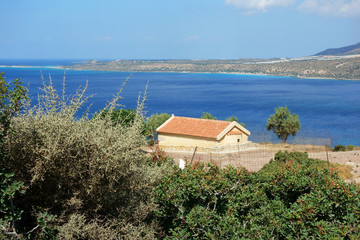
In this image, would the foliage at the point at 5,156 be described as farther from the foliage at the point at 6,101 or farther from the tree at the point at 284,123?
the tree at the point at 284,123

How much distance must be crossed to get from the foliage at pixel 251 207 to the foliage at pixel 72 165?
78cm

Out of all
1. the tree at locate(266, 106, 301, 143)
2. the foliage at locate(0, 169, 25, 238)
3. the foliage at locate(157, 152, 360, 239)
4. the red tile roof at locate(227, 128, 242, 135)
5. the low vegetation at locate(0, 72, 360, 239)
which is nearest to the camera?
the foliage at locate(0, 169, 25, 238)

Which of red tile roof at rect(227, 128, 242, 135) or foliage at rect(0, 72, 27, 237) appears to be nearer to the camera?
foliage at rect(0, 72, 27, 237)

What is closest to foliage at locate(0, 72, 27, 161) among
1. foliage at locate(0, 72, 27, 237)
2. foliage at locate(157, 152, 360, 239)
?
foliage at locate(0, 72, 27, 237)

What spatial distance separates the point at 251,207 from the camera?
299 inches

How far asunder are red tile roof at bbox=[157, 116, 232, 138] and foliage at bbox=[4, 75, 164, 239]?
26307 millimetres

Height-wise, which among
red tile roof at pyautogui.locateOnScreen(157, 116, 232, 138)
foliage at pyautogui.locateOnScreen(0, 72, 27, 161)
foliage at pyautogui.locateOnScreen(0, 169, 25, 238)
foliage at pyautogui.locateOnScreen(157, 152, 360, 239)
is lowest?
red tile roof at pyautogui.locateOnScreen(157, 116, 232, 138)

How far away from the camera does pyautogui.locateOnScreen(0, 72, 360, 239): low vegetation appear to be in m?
5.79

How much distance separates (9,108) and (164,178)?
340cm

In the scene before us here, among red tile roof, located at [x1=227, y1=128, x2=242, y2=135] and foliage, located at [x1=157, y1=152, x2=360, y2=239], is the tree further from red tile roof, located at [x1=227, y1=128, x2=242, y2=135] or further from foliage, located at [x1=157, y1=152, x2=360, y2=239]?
foliage, located at [x1=157, y1=152, x2=360, y2=239]

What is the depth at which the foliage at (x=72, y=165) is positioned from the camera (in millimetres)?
5828

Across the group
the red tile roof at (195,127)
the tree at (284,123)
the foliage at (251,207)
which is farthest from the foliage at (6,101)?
the tree at (284,123)

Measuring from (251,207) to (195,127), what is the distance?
1061 inches

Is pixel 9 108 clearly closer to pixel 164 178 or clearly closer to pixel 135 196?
pixel 135 196
